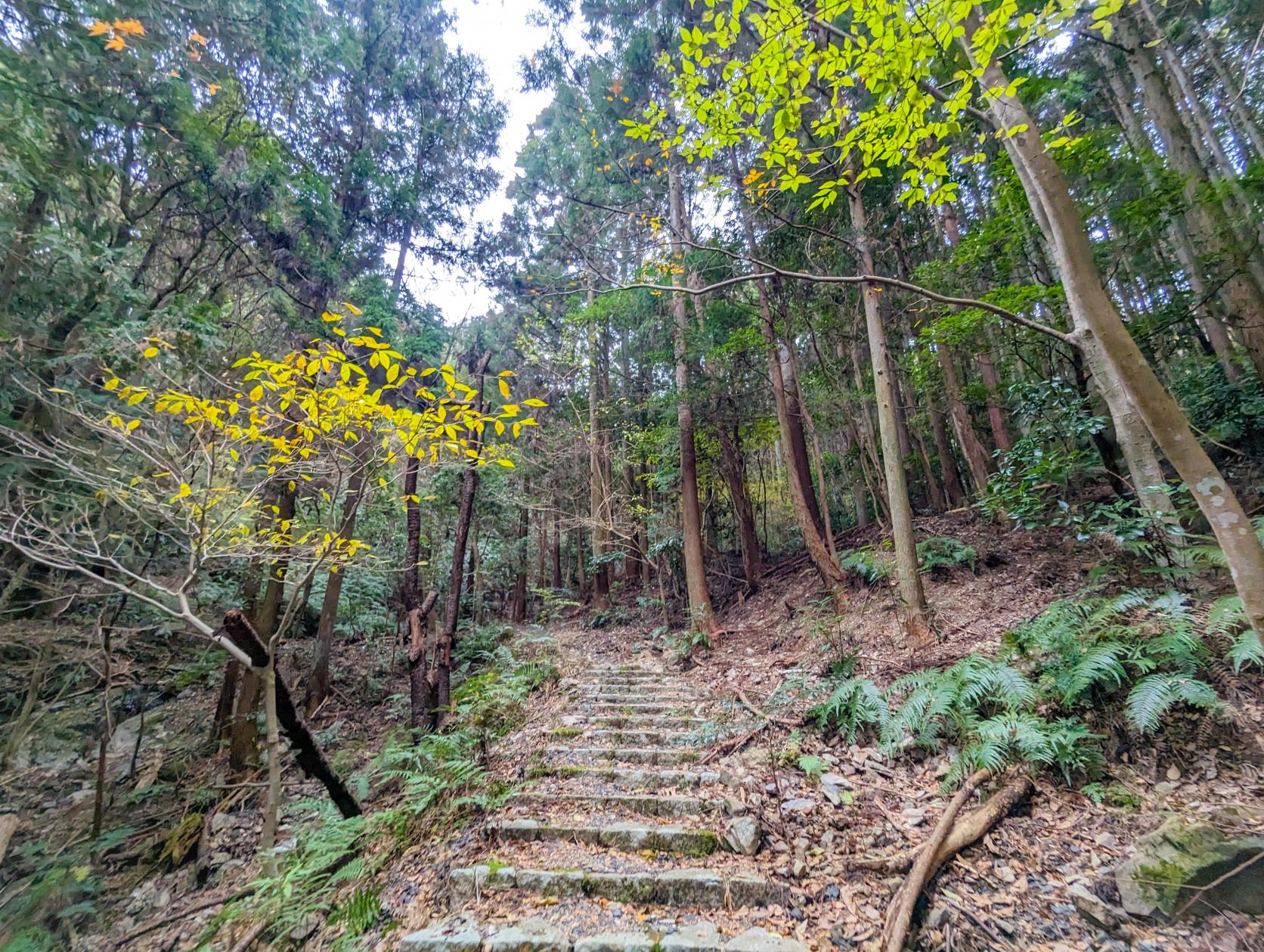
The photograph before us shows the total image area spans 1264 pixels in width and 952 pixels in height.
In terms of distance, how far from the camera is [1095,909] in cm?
236

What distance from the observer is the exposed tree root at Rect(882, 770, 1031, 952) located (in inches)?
94.9

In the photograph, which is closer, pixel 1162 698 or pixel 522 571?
pixel 1162 698

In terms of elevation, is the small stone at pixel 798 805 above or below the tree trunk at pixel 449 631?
below

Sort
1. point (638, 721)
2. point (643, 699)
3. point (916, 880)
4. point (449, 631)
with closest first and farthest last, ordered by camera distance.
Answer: point (916, 880)
point (638, 721)
point (643, 699)
point (449, 631)

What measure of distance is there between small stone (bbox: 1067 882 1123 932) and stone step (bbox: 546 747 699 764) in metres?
2.74

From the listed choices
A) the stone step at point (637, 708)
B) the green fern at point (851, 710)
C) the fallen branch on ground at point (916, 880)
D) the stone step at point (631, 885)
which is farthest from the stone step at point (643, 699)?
the fallen branch on ground at point (916, 880)

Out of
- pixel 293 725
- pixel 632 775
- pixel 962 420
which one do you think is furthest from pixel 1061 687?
pixel 962 420

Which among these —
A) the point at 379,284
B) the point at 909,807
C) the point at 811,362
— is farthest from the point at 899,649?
the point at 379,284

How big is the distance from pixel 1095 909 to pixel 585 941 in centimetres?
255

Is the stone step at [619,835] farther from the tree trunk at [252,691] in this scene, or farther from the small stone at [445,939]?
the tree trunk at [252,691]

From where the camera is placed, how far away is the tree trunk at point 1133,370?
7.16ft

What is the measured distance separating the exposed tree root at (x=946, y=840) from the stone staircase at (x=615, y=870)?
1.69 feet

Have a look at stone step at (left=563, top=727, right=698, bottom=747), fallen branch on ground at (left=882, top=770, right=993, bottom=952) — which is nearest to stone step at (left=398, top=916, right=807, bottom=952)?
fallen branch on ground at (left=882, top=770, right=993, bottom=952)

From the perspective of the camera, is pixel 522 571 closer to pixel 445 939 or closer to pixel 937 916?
pixel 445 939
